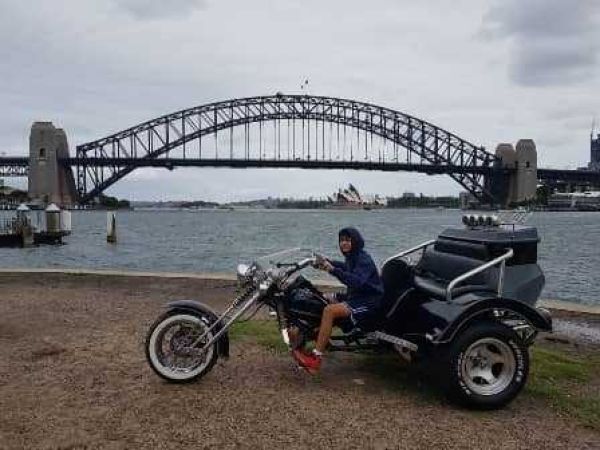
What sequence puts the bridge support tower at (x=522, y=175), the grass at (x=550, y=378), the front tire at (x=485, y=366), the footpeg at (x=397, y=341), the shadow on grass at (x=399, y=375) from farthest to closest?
the bridge support tower at (x=522, y=175)
the shadow on grass at (x=399, y=375)
the footpeg at (x=397, y=341)
the grass at (x=550, y=378)
the front tire at (x=485, y=366)

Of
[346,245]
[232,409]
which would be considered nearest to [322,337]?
[346,245]

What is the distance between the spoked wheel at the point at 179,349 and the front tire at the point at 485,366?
74.0 inches

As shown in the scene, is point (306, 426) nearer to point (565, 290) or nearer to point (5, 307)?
point (5, 307)

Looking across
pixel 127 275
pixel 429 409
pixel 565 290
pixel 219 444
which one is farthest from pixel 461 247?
pixel 565 290

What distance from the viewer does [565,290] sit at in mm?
18391

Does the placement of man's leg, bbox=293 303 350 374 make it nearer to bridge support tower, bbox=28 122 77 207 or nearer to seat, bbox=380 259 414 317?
seat, bbox=380 259 414 317

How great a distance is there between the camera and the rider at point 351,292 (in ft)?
16.9

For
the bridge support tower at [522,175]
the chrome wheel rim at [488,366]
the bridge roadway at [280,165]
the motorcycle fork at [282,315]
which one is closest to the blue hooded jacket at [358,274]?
the motorcycle fork at [282,315]

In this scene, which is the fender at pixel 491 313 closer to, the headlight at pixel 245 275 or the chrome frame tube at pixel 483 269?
the chrome frame tube at pixel 483 269

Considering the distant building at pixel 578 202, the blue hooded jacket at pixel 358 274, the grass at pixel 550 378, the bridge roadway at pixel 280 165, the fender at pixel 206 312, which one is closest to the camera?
the grass at pixel 550 378

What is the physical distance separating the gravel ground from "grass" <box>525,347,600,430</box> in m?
0.18

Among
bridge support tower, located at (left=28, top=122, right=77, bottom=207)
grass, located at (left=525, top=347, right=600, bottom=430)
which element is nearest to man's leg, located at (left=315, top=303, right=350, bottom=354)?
grass, located at (left=525, top=347, right=600, bottom=430)

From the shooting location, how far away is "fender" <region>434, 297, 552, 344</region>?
484cm

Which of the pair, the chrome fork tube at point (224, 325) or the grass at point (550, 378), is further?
the chrome fork tube at point (224, 325)
